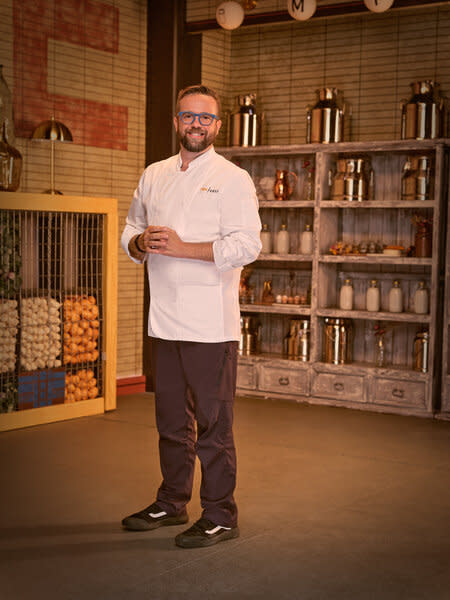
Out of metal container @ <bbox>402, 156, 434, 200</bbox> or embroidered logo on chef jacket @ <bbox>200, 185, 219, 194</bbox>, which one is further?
metal container @ <bbox>402, 156, 434, 200</bbox>

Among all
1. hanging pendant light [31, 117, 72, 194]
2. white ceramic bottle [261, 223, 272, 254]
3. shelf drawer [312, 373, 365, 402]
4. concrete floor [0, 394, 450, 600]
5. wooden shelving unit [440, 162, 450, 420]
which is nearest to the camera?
concrete floor [0, 394, 450, 600]

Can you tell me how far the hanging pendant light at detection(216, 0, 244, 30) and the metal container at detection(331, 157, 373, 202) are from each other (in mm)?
1250

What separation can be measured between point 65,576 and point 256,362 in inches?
141

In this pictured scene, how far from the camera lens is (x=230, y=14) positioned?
582 cm

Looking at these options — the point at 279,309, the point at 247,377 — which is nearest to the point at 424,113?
the point at 279,309

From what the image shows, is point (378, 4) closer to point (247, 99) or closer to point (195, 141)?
point (247, 99)

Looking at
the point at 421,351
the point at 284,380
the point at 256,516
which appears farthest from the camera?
the point at 284,380

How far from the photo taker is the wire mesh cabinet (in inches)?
202

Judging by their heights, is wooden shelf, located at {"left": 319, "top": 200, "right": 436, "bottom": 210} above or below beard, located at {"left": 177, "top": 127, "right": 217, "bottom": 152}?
below

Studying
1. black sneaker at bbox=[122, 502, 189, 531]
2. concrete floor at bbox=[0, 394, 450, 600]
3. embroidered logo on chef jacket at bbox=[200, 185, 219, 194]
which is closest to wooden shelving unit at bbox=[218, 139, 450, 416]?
concrete floor at bbox=[0, 394, 450, 600]

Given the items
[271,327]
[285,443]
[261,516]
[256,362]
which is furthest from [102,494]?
[271,327]

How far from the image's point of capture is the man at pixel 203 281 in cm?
320

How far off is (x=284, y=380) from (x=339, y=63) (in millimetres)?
2518

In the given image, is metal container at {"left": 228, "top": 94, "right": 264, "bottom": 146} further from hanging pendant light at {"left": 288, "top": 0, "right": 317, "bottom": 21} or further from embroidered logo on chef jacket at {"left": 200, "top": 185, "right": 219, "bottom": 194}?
embroidered logo on chef jacket at {"left": 200, "top": 185, "right": 219, "bottom": 194}
